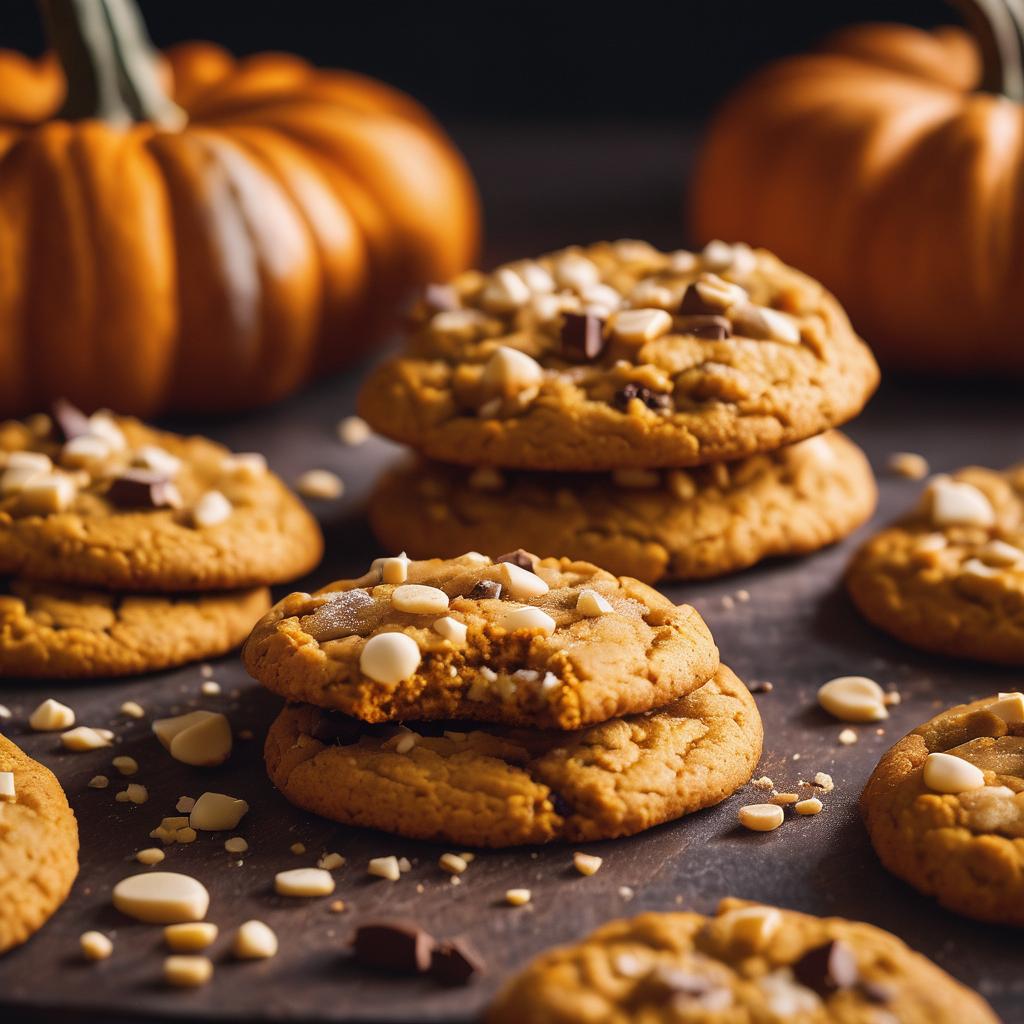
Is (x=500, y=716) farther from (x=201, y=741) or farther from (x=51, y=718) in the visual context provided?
(x=51, y=718)

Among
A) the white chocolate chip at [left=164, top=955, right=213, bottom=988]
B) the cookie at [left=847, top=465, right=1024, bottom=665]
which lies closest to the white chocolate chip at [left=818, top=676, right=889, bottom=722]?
the cookie at [left=847, top=465, right=1024, bottom=665]

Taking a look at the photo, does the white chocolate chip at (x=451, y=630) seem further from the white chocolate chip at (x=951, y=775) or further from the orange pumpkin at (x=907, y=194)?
the orange pumpkin at (x=907, y=194)

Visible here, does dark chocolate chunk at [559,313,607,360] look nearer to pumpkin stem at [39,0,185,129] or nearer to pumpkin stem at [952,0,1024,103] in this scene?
pumpkin stem at [39,0,185,129]

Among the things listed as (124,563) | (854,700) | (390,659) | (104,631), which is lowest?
(854,700)

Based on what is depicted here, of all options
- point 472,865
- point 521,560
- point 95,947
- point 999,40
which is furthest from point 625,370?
point 999,40

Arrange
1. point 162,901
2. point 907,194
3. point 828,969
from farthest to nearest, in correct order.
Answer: point 907,194 → point 162,901 → point 828,969

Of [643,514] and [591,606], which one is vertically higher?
[591,606]

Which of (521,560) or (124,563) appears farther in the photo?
(124,563)
